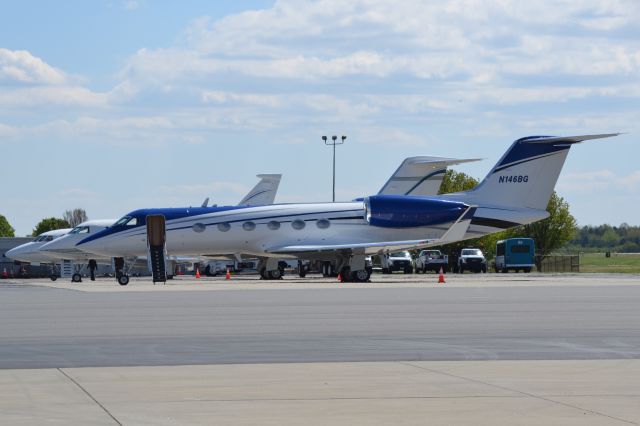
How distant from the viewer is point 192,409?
33.2ft

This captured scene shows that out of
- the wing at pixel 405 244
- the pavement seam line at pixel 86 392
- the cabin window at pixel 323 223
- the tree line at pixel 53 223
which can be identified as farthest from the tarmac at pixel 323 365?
the tree line at pixel 53 223

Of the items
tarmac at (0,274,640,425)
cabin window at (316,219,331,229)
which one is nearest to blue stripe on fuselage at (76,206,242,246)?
cabin window at (316,219,331,229)

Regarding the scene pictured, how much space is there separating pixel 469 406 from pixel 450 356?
13.8ft

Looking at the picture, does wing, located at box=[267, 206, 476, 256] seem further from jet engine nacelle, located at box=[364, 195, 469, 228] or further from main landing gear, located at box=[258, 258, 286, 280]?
main landing gear, located at box=[258, 258, 286, 280]

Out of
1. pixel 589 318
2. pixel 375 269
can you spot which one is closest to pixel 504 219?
pixel 589 318

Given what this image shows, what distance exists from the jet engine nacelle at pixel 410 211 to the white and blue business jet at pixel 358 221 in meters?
0.04

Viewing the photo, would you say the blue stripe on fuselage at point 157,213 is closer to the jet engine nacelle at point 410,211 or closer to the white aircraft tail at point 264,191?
the jet engine nacelle at point 410,211

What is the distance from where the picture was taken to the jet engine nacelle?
47062 mm

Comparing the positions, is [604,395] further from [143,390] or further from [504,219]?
[504,219]

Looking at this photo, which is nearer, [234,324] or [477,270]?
[234,324]

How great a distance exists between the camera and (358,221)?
48125 millimetres

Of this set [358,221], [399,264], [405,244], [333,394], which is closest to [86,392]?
[333,394]

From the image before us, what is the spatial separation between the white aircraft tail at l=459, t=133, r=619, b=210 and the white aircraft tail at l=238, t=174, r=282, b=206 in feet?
62.8

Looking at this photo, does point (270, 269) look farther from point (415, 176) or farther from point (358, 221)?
point (415, 176)
